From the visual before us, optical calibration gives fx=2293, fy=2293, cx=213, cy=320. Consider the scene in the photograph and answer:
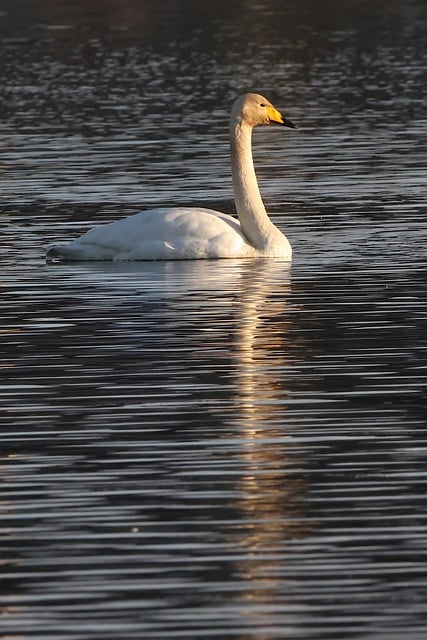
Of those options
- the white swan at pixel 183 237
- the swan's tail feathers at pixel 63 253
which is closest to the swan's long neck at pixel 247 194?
the white swan at pixel 183 237

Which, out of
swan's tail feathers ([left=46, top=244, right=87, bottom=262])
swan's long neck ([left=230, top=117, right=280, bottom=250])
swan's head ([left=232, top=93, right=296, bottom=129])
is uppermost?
swan's head ([left=232, top=93, right=296, bottom=129])

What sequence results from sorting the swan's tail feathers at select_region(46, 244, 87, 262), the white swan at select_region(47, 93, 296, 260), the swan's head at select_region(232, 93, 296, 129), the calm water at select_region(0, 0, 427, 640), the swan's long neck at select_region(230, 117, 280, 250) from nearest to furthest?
the calm water at select_region(0, 0, 427, 640), the white swan at select_region(47, 93, 296, 260), the swan's tail feathers at select_region(46, 244, 87, 262), the swan's long neck at select_region(230, 117, 280, 250), the swan's head at select_region(232, 93, 296, 129)

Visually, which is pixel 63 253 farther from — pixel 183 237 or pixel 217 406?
pixel 217 406

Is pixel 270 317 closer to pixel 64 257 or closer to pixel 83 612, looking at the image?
pixel 64 257

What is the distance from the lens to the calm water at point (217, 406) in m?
9.26

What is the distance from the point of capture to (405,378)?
13930 millimetres

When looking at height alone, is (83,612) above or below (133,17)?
above

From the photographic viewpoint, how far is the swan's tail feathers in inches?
805

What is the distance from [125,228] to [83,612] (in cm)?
1153

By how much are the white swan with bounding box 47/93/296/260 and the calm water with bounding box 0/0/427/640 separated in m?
0.20

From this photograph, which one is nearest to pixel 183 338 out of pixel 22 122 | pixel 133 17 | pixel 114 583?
pixel 114 583

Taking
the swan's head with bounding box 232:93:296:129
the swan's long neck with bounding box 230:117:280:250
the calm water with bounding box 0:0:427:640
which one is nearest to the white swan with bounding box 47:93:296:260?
the swan's long neck with bounding box 230:117:280:250

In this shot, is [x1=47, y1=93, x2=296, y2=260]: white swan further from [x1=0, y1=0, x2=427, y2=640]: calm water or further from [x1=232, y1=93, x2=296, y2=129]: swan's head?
[x1=232, y1=93, x2=296, y2=129]: swan's head

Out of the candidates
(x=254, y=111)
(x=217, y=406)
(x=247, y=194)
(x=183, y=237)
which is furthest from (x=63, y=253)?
(x=217, y=406)
